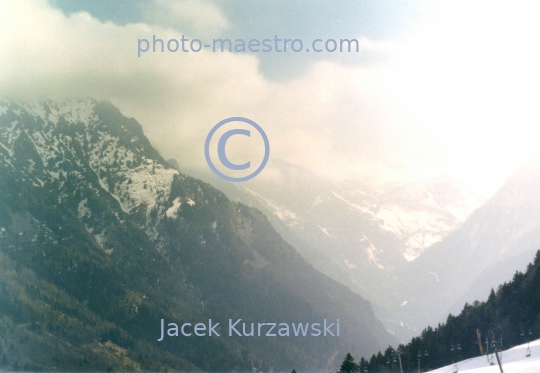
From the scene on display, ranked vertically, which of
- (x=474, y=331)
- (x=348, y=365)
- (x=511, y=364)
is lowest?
(x=348, y=365)

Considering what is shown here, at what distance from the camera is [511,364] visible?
966 centimetres

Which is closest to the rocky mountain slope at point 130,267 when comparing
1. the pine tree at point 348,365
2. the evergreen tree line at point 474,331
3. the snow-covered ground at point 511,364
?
the pine tree at point 348,365

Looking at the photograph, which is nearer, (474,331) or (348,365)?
(474,331)

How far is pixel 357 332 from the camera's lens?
47.5ft

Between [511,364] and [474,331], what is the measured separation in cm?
454

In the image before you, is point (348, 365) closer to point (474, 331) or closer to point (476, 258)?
point (474, 331)

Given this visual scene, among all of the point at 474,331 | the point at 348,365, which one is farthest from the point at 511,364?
the point at 348,365

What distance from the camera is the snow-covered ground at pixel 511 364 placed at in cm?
899

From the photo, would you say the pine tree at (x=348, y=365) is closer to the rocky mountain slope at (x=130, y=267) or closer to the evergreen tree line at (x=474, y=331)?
the evergreen tree line at (x=474, y=331)

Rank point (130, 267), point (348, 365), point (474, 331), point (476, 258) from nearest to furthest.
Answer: point (474, 331), point (348, 365), point (476, 258), point (130, 267)

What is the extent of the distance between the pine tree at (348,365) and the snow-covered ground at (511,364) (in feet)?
8.00

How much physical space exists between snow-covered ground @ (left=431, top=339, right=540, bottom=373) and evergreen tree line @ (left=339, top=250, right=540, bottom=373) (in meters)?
1.02

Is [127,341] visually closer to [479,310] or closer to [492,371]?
[479,310]

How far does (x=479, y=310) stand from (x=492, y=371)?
5412mm
